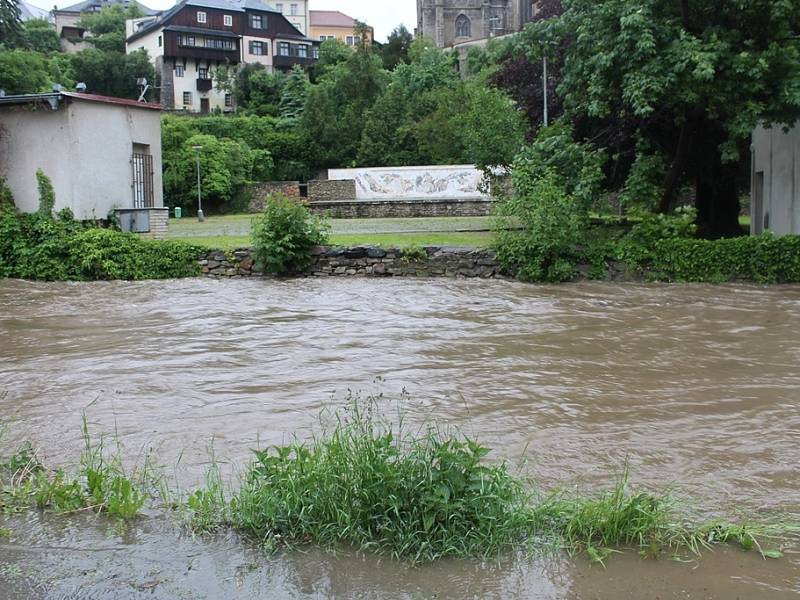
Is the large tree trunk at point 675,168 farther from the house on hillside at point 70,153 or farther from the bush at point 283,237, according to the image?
the house on hillside at point 70,153

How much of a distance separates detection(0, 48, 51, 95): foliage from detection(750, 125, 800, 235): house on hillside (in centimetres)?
3455

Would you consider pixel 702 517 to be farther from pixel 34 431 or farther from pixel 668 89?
pixel 668 89

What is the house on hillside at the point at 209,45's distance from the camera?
243 ft

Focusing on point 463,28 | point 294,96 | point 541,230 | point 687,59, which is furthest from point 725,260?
point 463,28

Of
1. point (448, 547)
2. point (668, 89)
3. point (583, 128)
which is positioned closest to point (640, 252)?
point (668, 89)

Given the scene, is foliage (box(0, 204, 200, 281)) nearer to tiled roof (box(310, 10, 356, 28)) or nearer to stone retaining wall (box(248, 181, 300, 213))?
stone retaining wall (box(248, 181, 300, 213))

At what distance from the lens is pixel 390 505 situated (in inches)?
171

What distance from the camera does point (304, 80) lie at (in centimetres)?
6569

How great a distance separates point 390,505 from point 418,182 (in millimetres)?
37468

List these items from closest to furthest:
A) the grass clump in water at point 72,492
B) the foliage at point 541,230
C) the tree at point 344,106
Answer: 1. the grass clump in water at point 72,492
2. the foliage at point 541,230
3. the tree at point 344,106

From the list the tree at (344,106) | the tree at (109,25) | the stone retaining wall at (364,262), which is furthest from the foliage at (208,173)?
the tree at (109,25)

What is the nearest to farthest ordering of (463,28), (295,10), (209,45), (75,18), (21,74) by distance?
(21,74)
(209,45)
(463,28)
(295,10)
(75,18)

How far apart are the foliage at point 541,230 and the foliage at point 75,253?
7.30m

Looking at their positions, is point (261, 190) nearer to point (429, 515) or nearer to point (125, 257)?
point (125, 257)
